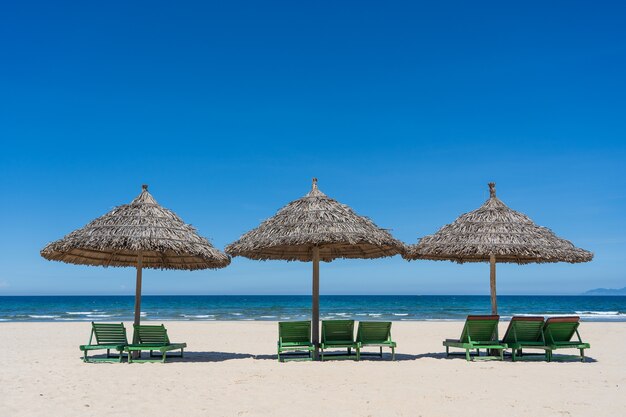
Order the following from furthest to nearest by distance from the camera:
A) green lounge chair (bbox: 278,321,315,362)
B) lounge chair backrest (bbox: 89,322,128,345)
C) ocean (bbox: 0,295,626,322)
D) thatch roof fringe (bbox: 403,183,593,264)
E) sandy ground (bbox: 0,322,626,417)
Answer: ocean (bbox: 0,295,626,322) < thatch roof fringe (bbox: 403,183,593,264) < lounge chair backrest (bbox: 89,322,128,345) < green lounge chair (bbox: 278,321,315,362) < sandy ground (bbox: 0,322,626,417)

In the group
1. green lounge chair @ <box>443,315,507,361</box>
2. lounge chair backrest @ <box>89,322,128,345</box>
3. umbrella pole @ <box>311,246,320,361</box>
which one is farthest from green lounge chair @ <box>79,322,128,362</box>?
green lounge chair @ <box>443,315,507,361</box>

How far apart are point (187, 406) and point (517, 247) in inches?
241

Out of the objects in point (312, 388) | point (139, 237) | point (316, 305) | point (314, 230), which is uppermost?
point (314, 230)

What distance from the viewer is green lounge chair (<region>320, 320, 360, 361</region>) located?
9648 mm

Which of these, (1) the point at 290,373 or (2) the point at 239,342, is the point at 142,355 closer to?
(1) the point at 290,373

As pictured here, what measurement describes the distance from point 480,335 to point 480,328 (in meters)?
0.15

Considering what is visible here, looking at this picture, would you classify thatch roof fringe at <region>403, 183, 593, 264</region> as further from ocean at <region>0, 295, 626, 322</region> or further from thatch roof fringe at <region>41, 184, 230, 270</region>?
ocean at <region>0, 295, 626, 322</region>

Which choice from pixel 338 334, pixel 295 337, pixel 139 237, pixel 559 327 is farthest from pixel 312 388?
pixel 559 327

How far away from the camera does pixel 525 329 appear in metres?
9.84

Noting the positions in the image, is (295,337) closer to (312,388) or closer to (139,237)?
(312,388)

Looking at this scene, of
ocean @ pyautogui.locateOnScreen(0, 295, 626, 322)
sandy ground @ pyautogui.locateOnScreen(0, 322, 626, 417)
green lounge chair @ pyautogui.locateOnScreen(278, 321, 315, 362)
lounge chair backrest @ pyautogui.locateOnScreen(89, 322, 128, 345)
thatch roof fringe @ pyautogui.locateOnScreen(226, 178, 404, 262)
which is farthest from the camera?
ocean @ pyautogui.locateOnScreen(0, 295, 626, 322)

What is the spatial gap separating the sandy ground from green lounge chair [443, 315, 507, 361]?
0.91 ft

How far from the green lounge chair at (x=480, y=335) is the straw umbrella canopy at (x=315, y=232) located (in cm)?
165

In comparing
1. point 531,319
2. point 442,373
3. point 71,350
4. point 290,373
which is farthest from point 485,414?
point 71,350
